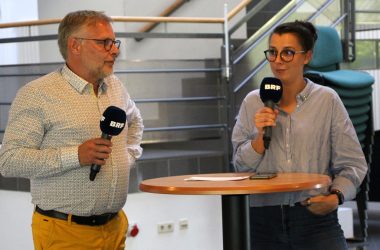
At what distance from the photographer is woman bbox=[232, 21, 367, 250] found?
10.3 feet

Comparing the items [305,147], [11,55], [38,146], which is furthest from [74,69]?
[11,55]

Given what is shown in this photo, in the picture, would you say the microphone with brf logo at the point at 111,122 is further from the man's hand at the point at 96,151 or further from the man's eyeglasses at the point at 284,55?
the man's eyeglasses at the point at 284,55

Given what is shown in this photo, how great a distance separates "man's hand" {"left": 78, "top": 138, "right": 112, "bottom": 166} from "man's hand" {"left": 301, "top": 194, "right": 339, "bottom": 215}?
805 mm

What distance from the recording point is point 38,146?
3127mm

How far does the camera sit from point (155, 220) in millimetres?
6160

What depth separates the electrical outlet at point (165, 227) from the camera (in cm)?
617

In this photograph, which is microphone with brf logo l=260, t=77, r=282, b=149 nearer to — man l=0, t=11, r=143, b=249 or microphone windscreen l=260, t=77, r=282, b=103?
microphone windscreen l=260, t=77, r=282, b=103

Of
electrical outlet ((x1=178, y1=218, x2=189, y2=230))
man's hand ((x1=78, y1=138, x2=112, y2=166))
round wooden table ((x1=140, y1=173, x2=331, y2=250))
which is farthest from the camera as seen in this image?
electrical outlet ((x1=178, y1=218, x2=189, y2=230))

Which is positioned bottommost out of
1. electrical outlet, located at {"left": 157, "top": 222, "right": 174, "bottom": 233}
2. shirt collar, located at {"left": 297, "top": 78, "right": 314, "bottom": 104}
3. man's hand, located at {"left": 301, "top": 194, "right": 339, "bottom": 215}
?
electrical outlet, located at {"left": 157, "top": 222, "right": 174, "bottom": 233}

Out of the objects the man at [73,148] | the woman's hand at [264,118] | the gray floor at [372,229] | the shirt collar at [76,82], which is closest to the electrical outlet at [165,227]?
the gray floor at [372,229]

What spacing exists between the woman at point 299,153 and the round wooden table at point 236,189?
13 centimetres

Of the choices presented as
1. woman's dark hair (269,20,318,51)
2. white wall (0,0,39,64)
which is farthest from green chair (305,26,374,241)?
woman's dark hair (269,20,318,51)

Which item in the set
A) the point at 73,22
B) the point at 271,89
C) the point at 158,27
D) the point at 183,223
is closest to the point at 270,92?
the point at 271,89

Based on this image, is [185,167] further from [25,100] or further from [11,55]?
[25,100]
